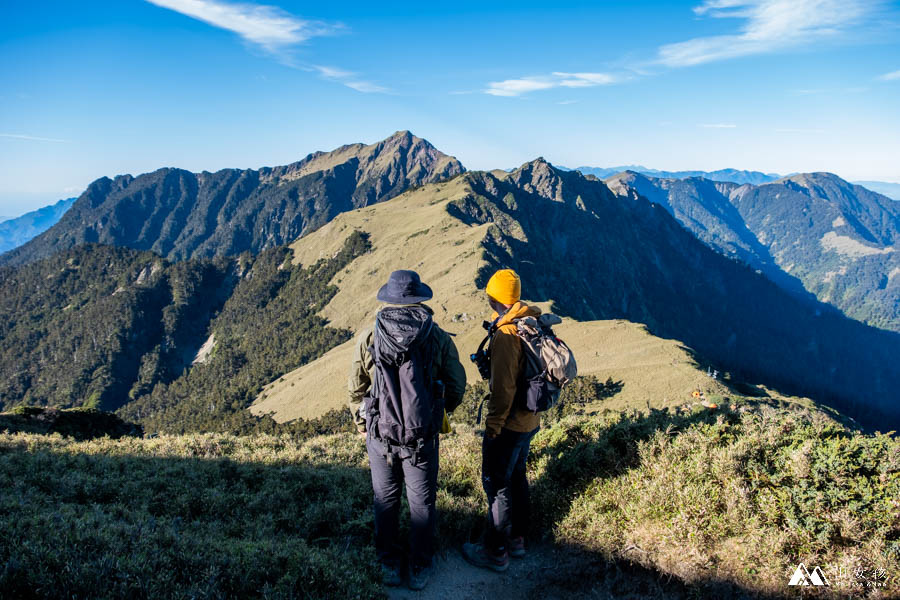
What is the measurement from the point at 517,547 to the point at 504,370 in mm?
3001

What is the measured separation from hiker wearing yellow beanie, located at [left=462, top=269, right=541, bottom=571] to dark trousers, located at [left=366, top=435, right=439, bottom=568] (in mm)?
900

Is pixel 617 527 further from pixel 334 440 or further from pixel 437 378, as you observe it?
pixel 334 440

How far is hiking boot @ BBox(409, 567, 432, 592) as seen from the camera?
634 centimetres

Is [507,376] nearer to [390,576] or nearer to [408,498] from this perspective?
[408,498]

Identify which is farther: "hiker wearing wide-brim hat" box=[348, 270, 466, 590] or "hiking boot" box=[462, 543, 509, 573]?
"hiking boot" box=[462, 543, 509, 573]

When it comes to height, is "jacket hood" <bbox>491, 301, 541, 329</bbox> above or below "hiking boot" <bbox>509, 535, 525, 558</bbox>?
above

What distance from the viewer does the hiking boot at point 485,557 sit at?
269 inches

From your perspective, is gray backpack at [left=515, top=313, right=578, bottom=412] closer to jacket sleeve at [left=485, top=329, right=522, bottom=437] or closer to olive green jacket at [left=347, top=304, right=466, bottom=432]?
jacket sleeve at [left=485, top=329, right=522, bottom=437]

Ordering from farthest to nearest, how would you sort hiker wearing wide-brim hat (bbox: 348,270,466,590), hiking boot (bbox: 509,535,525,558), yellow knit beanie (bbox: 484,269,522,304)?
1. hiking boot (bbox: 509,535,525,558)
2. yellow knit beanie (bbox: 484,269,522,304)
3. hiker wearing wide-brim hat (bbox: 348,270,466,590)

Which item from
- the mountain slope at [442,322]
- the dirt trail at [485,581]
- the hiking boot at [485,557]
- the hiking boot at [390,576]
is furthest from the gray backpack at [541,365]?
the mountain slope at [442,322]

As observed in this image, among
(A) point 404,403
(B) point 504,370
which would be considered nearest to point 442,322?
(B) point 504,370

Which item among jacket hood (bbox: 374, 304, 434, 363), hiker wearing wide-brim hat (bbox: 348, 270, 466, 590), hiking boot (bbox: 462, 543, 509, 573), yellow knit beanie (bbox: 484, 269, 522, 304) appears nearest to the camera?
jacket hood (bbox: 374, 304, 434, 363)

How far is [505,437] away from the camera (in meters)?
6.62

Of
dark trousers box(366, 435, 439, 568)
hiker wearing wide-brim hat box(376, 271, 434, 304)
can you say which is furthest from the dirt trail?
hiker wearing wide-brim hat box(376, 271, 434, 304)
